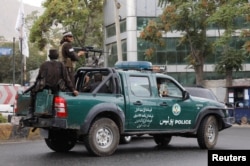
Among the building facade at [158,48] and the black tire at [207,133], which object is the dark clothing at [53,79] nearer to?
the black tire at [207,133]

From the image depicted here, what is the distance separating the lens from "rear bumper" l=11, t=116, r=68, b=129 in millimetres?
9109

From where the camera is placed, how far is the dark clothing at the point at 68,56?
10195 millimetres

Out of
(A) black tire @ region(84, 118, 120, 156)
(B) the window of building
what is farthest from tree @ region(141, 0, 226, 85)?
(A) black tire @ region(84, 118, 120, 156)

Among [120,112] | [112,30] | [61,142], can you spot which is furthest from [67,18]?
[120,112]

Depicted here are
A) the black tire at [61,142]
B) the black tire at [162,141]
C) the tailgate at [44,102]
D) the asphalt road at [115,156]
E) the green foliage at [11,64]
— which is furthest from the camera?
the green foliage at [11,64]

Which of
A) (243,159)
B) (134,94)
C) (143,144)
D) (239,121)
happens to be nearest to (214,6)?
(239,121)

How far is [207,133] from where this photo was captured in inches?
450

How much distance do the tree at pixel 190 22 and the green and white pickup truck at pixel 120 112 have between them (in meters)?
17.4

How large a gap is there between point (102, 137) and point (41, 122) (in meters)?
1.26

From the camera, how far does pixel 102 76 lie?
Answer: 35.3 feet

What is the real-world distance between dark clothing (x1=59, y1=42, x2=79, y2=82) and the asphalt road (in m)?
1.78

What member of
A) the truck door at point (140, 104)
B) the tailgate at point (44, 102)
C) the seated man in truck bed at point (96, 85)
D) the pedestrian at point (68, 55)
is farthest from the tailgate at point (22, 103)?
the truck door at point (140, 104)

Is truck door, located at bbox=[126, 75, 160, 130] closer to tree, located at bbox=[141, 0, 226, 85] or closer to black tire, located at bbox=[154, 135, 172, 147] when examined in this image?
black tire, located at bbox=[154, 135, 172, 147]

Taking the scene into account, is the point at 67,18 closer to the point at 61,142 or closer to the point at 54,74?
the point at 61,142
